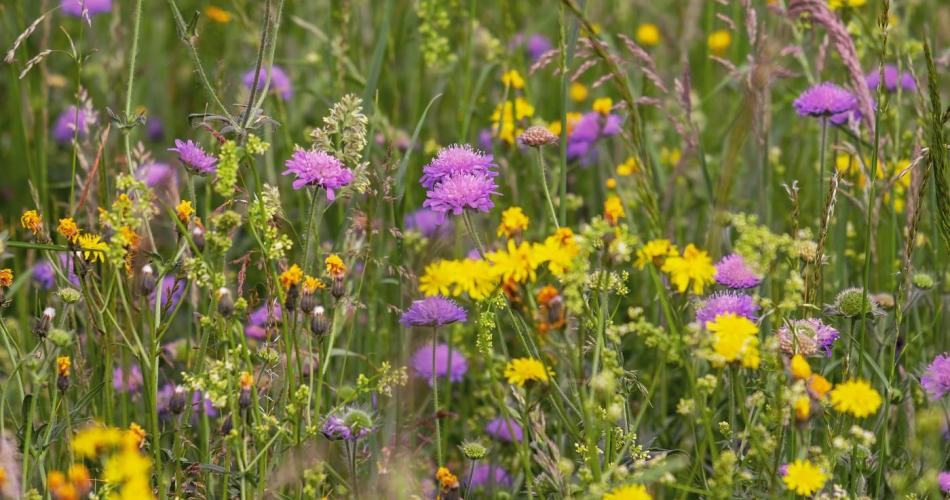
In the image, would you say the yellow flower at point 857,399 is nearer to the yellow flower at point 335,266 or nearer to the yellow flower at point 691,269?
the yellow flower at point 691,269

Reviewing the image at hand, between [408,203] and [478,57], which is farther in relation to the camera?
[478,57]

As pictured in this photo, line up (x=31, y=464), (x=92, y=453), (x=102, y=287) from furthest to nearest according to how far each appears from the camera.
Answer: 1. (x=102, y=287)
2. (x=31, y=464)
3. (x=92, y=453)

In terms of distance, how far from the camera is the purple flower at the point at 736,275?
1.99 metres

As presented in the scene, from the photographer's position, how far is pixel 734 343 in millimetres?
1486

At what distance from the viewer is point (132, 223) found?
1.52 m

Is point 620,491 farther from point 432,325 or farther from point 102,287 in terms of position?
point 102,287

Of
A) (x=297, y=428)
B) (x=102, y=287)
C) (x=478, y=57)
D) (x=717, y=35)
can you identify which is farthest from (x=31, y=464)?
(x=717, y=35)

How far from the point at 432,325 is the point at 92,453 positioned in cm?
67

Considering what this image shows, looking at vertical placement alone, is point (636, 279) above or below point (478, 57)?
below

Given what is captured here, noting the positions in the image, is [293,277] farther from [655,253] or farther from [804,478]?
[804,478]

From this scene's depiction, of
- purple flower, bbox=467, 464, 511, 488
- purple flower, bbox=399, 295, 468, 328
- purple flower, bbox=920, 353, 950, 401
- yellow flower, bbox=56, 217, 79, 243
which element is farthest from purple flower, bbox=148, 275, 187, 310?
purple flower, bbox=920, 353, 950, 401

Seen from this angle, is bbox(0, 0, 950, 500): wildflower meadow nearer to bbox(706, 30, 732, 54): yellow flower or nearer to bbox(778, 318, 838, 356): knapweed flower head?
bbox(778, 318, 838, 356): knapweed flower head

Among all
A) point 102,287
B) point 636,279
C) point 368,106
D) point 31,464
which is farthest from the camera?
point 636,279

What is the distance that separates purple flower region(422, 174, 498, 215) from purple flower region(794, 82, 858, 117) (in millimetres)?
1015
